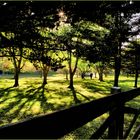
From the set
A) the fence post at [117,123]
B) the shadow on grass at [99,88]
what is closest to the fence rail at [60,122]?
the fence post at [117,123]

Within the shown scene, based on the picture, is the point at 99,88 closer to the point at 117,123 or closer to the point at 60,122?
the point at 117,123

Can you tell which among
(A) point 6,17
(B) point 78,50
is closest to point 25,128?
(A) point 6,17

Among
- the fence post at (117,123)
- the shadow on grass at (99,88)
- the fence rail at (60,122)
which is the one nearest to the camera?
the fence rail at (60,122)

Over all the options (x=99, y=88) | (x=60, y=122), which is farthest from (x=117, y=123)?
(x=99, y=88)

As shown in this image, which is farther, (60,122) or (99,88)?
(99,88)

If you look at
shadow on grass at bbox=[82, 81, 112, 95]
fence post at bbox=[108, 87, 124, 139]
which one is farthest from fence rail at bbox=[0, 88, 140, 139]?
shadow on grass at bbox=[82, 81, 112, 95]

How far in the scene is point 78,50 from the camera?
9.46m

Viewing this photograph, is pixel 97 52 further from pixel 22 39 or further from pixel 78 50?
pixel 22 39

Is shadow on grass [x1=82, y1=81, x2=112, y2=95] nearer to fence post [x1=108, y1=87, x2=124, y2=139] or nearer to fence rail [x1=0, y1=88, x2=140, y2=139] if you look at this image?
fence post [x1=108, y1=87, x2=124, y2=139]

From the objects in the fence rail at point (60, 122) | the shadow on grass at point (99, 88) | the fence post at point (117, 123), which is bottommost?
the shadow on grass at point (99, 88)

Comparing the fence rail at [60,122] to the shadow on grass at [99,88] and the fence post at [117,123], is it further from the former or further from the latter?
the shadow on grass at [99,88]

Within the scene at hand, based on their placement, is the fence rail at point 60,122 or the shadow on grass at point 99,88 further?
the shadow on grass at point 99,88

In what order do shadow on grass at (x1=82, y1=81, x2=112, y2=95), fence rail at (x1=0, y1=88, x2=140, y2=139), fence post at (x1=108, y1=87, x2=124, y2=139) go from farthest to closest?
shadow on grass at (x1=82, y1=81, x2=112, y2=95) < fence post at (x1=108, y1=87, x2=124, y2=139) < fence rail at (x1=0, y1=88, x2=140, y2=139)

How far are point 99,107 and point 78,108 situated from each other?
54cm
